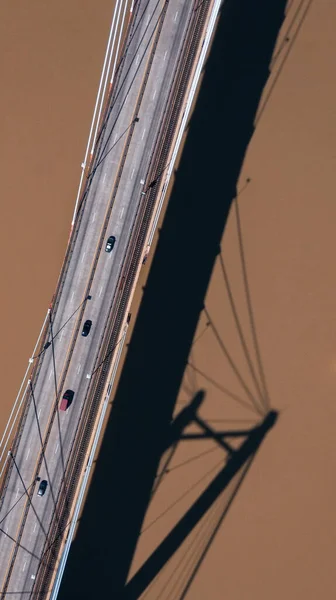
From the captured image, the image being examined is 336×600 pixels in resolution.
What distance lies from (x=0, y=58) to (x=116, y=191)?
16.5m

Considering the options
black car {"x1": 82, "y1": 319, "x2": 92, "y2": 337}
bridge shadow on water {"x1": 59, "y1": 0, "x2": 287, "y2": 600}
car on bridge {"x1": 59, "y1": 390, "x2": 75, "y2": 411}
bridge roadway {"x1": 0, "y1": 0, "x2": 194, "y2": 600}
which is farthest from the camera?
bridge shadow on water {"x1": 59, "y1": 0, "x2": 287, "y2": 600}

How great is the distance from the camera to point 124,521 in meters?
49.7

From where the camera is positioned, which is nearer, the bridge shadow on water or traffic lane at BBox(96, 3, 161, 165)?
traffic lane at BBox(96, 3, 161, 165)

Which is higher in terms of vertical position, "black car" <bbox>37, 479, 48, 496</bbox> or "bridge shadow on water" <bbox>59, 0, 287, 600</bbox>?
"bridge shadow on water" <bbox>59, 0, 287, 600</bbox>

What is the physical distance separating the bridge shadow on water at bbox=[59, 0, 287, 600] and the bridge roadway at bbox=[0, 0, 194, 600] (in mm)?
4897

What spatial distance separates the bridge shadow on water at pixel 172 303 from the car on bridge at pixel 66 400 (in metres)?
5.23

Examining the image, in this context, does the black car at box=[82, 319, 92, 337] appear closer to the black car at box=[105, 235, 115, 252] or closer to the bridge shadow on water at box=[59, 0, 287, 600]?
the black car at box=[105, 235, 115, 252]

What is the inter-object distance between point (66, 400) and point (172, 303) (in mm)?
11261

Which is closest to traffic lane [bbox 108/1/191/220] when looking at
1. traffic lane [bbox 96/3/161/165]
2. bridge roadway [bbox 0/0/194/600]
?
bridge roadway [bbox 0/0/194/600]

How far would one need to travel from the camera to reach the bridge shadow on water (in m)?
49.6

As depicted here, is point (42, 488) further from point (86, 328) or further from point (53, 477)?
point (86, 328)

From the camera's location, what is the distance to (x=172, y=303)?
51344mm

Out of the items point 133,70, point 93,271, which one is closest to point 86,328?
point 93,271

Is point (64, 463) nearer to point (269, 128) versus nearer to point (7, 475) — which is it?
point (7, 475)
